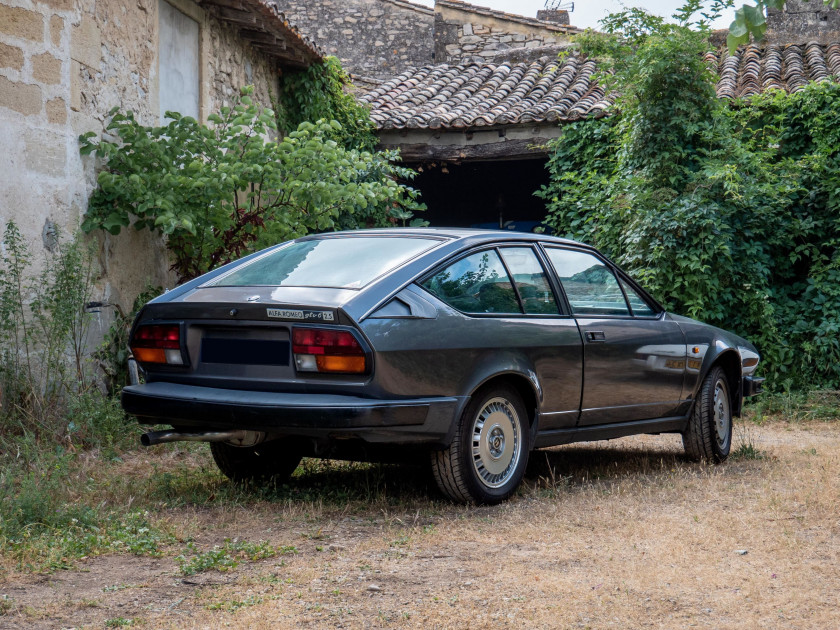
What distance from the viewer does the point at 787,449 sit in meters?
7.14

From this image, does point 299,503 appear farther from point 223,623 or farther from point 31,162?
point 31,162

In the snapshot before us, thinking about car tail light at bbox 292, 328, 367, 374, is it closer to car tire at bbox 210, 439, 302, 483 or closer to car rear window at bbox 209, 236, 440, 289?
car rear window at bbox 209, 236, 440, 289

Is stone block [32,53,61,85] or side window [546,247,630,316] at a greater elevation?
stone block [32,53,61,85]

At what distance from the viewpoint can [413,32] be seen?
18.9 m

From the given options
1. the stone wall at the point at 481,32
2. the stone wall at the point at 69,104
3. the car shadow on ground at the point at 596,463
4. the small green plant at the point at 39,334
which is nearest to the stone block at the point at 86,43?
the stone wall at the point at 69,104

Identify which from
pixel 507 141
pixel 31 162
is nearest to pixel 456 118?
pixel 507 141

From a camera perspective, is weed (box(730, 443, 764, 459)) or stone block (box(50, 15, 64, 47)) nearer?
weed (box(730, 443, 764, 459))

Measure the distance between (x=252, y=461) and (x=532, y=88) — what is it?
32.1ft

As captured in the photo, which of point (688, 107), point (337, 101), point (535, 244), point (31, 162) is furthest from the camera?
point (337, 101)

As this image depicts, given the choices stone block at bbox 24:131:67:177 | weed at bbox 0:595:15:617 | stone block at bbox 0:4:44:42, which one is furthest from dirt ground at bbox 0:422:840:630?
stone block at bbox 0:4:44:42

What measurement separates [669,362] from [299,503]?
2.53 metres

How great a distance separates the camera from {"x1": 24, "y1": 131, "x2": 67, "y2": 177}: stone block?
265 inches

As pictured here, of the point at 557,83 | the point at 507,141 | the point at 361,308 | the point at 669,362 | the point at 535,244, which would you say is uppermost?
the point at 557,83

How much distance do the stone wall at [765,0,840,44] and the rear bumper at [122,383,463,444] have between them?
45.9 feet
